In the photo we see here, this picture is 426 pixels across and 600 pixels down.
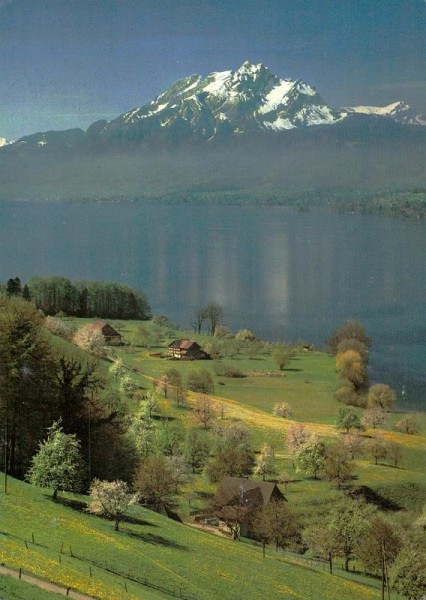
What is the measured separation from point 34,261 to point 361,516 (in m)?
45.7

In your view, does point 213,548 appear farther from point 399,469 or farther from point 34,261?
point 34,261

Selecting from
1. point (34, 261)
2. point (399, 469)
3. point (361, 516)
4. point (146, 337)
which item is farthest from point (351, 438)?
point (34, 261)

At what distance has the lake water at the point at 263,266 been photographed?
1518 inches

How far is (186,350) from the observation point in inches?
1203

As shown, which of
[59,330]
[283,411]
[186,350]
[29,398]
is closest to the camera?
[29,398]

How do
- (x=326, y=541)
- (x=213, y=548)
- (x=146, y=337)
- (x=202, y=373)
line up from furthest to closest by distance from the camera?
(x=146, y=337) → (x=202, y=373) → (x=326, y=541) → (x=213, y=548)

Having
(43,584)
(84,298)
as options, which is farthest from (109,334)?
(43,584)

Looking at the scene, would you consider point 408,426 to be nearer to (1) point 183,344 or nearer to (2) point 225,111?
(1) point 183,344

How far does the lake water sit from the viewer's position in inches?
1518

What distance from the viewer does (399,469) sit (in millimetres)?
17469

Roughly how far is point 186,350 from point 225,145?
65.2 metres

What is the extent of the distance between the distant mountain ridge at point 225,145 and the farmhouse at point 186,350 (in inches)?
670

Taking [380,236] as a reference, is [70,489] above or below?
below

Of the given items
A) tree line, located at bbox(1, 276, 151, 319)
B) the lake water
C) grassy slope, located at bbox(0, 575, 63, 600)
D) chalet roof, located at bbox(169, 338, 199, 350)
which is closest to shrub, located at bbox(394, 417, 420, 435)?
the lake water
